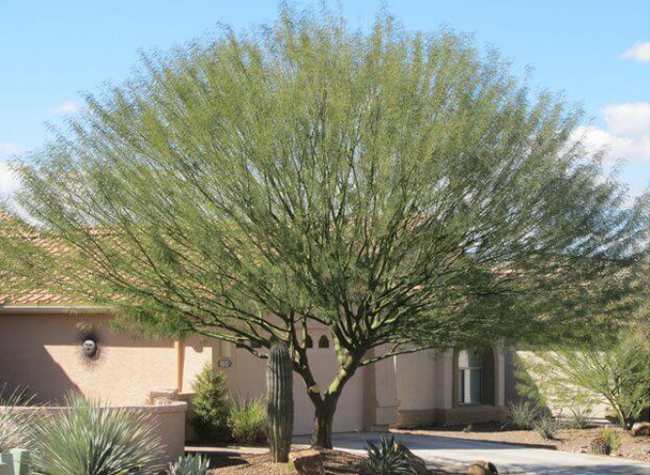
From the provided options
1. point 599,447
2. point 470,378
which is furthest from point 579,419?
point 599,447

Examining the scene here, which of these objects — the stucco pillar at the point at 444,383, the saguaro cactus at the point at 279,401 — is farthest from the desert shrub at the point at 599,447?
the saguaro cactus at the point at 279,401

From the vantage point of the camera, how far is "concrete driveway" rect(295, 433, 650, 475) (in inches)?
667

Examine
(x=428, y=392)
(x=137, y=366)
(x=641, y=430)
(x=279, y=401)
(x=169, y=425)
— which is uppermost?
(x=137, y=366)

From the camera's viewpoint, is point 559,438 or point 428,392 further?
point 428,392

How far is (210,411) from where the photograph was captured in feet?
61.6

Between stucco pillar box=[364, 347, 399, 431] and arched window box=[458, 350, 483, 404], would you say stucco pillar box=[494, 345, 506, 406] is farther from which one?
stucco pillar box=[364, 347, 399, 431]

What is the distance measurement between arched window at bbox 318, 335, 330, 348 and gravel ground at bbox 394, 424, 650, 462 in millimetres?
2949

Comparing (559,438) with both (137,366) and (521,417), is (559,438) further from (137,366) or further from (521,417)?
(137,366)

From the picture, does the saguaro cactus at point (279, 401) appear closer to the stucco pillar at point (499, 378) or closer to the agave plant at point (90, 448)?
the agave plant at point (90, 448)

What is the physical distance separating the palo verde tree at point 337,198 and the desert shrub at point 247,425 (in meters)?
3.63

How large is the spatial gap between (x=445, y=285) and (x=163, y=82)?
5.01 m

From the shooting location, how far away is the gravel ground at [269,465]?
1430 centimetres

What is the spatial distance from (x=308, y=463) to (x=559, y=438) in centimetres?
1020

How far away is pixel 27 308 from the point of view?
838 inches
